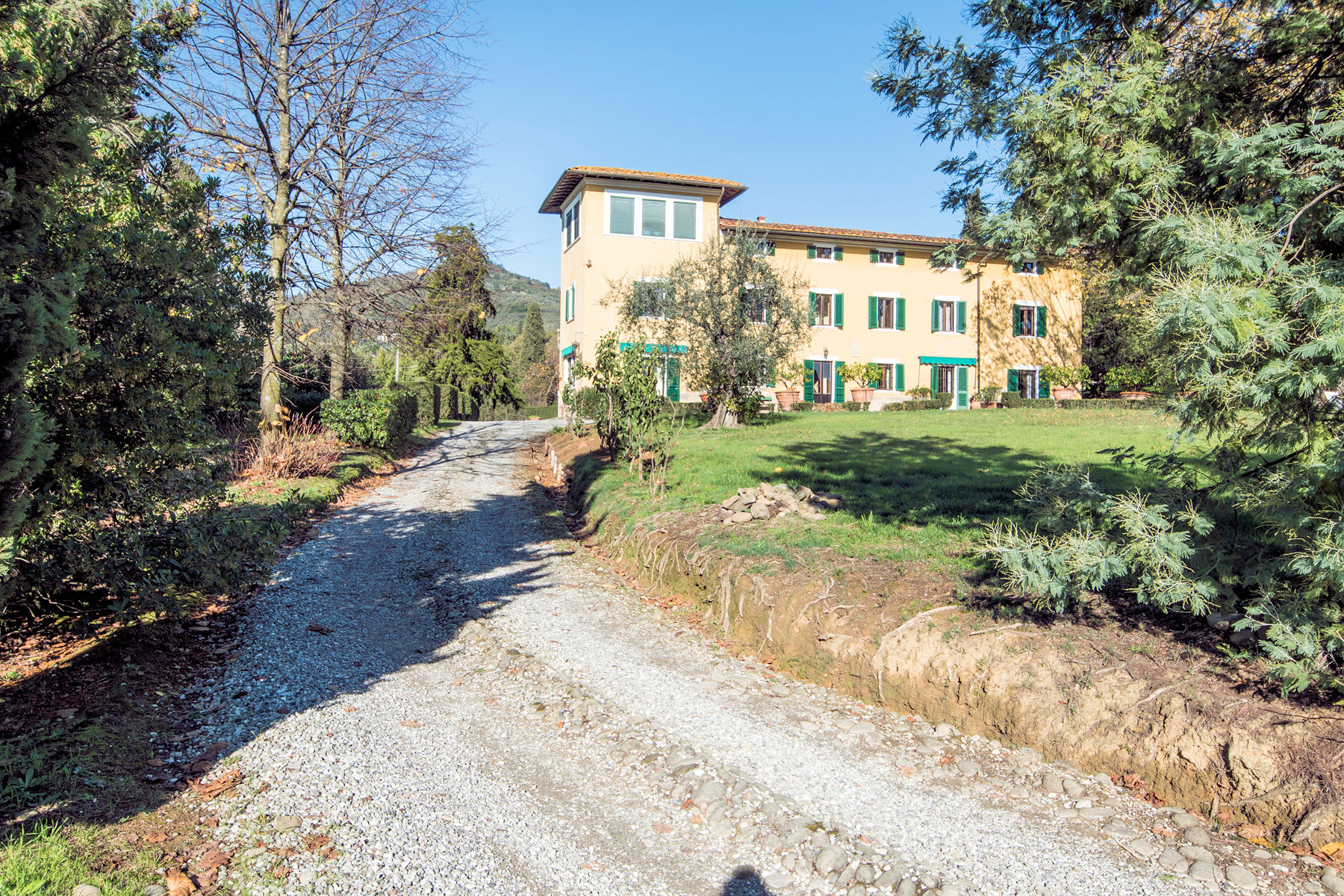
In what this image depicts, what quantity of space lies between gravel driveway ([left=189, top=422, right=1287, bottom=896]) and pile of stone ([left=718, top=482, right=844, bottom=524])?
1884mm

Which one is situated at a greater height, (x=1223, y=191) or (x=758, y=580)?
(x=1223, y=191)

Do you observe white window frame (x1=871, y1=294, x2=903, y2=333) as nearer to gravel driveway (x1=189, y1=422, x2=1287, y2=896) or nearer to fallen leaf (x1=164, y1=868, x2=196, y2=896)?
gravel driveway (x1=189, y1=422, x2=1287, y2=896)

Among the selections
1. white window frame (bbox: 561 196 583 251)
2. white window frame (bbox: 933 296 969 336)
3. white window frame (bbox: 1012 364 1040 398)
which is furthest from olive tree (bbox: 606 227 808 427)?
white window frame (bbox: 1012 364 1040 398)

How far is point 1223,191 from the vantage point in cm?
420

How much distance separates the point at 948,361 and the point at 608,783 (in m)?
29.9

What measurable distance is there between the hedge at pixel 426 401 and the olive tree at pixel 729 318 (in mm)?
9220

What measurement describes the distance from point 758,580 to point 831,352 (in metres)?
24.6

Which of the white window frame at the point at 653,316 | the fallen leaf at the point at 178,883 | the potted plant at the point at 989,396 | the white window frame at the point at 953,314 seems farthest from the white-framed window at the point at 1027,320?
the fallen leaf at the point at 178,883

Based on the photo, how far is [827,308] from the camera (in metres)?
29.5

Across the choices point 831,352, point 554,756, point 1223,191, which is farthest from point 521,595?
point 831,352

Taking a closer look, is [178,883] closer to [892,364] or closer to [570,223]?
[570,223]

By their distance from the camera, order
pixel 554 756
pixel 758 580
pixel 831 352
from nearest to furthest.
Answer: pixel 554 756
pixel 758 580
pixel 831 352

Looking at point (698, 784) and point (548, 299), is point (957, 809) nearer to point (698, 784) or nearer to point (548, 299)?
point (698, 784)

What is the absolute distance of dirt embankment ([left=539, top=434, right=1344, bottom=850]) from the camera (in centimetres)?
333
